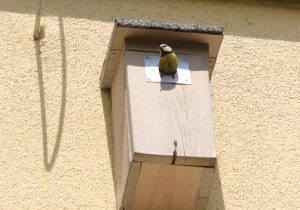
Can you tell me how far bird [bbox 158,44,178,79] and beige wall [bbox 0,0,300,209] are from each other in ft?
1.84

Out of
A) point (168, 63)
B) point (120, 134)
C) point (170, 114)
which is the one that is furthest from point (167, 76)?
point (120, 134)

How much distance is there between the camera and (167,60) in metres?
4.00

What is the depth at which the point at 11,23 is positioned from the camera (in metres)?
4.80

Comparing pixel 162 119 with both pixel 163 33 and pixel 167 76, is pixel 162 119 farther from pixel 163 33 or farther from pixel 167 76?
pixel 163 33

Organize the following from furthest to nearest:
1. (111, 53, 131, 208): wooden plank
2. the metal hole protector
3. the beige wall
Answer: the beige wall
the metal hole protector
(111, 53, 131, 208): wooden plank

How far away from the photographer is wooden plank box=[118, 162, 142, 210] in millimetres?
3762

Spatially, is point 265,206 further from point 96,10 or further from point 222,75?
point 96,10

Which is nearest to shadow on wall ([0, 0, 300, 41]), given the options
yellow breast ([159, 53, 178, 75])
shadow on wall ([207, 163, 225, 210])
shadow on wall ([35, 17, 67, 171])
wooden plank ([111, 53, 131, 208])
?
shadow on wall ([35, 17, 67, 171])

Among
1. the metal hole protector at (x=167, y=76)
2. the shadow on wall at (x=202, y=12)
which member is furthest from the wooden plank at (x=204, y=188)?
the shadow on wall at (x=202, y=12)

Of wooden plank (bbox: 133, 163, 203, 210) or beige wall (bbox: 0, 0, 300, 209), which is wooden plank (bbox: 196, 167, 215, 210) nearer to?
wooden plank (bbox: 133, 163, 203, 210)

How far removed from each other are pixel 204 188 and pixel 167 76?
0.56 meters

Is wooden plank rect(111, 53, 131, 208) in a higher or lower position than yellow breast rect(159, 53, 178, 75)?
lower

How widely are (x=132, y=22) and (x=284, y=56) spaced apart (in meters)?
1.22

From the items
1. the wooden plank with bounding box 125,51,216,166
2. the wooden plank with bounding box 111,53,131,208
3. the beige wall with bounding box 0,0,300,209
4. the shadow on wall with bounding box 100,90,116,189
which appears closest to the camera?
the wooden plank with bounding box 125,51,216,166
